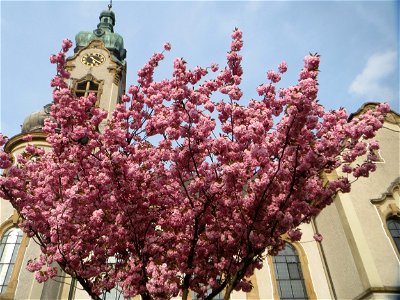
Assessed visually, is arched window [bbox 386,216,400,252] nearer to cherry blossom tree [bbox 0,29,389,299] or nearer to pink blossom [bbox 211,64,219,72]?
cherry blossom tree [bbox 0,29,389,299]

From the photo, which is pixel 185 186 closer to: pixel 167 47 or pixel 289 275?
pixel 167 47

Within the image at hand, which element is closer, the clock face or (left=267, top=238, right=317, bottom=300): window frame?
(left=267, top=238, right=317, bottom=300): window frame

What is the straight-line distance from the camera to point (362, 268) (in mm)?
11219

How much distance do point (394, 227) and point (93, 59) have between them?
22128mm

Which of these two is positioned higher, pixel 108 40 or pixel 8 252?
pixel 108 40

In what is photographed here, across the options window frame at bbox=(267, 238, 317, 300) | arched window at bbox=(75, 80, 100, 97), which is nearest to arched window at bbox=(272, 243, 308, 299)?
window frame at bbox=(267, 238, 317, 300)

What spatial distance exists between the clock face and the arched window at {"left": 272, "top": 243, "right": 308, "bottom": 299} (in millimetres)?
18895

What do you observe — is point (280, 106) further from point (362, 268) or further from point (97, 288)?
point (362, 268)

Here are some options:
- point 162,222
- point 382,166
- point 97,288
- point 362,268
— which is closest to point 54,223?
point 97,288

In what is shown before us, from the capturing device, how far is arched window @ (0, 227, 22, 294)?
12.7 meters

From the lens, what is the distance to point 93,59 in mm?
25375

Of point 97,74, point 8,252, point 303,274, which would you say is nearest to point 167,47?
point 303,274

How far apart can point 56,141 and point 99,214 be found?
242cm

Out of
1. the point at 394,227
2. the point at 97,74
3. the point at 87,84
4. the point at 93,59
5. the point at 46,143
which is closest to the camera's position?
the point at 394,227
